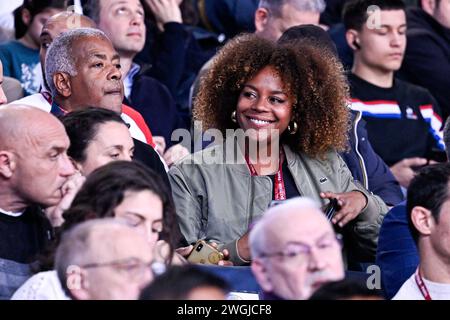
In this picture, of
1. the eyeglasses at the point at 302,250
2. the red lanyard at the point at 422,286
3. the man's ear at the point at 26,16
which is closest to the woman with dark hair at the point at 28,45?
the man's ear at the point at 26,16

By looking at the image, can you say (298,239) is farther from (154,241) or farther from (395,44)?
(395,44)

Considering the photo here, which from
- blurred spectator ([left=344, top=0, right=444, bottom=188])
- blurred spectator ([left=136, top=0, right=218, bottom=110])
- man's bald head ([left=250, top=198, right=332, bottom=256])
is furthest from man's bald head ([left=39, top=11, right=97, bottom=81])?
man's bald head ([left=250, top=198, right=332, bottom=256])

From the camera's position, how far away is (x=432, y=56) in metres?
8.44

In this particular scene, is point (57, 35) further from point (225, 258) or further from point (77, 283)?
point (77, 283)

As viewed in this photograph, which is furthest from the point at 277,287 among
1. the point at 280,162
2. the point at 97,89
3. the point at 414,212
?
the point at 97,89

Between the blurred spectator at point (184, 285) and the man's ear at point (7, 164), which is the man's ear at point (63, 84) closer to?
the man's ear at point (7, 164)

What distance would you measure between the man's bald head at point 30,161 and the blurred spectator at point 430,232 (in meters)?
1.45

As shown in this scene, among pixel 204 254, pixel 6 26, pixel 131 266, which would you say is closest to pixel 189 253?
pixel 204 254

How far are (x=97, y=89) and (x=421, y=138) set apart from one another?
2415mm

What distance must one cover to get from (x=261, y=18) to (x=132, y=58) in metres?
0.91

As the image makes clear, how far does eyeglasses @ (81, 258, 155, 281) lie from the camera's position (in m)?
3.93

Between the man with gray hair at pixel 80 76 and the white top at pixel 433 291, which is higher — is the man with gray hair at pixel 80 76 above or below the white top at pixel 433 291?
above

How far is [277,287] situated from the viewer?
4.08 metres

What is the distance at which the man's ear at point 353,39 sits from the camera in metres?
7.95
